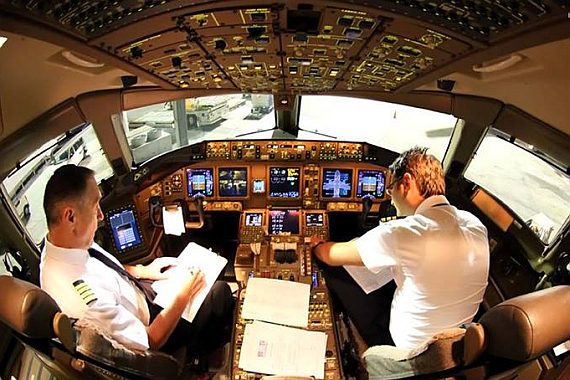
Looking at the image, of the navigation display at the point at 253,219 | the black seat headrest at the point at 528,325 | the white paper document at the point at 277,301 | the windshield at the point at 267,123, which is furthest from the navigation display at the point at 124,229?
the black seat headrest at the point at 528,325

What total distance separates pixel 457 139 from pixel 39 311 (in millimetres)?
2957

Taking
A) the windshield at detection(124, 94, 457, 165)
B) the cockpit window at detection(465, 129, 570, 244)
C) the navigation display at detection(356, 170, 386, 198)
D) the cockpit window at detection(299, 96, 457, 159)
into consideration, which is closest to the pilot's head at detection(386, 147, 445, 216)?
the navigation display at detection(356, 170, 386, 198)

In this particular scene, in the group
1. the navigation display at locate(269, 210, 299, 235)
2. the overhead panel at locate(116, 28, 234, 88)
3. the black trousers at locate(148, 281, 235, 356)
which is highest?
the overhead panel at locate(116, 28, 234, 88)

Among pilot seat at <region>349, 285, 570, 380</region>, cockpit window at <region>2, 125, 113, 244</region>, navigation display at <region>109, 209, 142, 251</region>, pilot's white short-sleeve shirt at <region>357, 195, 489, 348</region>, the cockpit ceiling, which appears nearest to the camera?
the cockpit ceiling

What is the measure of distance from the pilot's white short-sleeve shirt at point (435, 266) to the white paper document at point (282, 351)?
0.41m

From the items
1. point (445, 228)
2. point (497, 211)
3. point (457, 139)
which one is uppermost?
point (457, 139)

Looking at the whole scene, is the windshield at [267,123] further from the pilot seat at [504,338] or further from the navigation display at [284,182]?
the pilot seat at [504,338]

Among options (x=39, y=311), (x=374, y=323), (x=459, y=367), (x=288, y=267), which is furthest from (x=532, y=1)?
(x=288, y=267)

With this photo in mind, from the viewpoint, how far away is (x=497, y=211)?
309 cm

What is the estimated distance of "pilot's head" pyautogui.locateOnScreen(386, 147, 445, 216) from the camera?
212 centimetres

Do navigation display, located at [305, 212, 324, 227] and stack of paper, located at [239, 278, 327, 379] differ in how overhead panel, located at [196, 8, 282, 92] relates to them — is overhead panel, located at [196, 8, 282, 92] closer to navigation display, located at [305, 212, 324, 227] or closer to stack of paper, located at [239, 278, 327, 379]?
stack of paper, located at [239, 278, 327, 379]

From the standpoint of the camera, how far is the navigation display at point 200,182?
11.1 feet

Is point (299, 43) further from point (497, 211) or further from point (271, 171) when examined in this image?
point (497, 211)

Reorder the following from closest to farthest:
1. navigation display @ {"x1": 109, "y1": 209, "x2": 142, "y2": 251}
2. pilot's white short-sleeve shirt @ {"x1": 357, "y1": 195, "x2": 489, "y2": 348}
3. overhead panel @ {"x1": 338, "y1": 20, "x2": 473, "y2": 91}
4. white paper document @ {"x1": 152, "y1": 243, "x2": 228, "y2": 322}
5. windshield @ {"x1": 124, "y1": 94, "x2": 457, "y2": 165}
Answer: overhead panel @ {"x1": 338, "y1": 20, "x2": 473, "y2": 91} → pilot's white short-sleeve shirt @ {"x1": 357, "y1": 195, "x2": 489, "y2": 348} → white paper document @ {"x1": 152, "y1": 243, "x2": 228, "y2": 322} → navigation display @ {"x1": 109, "y1": 209, "x2": 142, "y2": 251} → windshield @ {"x1": 124, "y1": 94, "x2": 457, "y2": 165}
